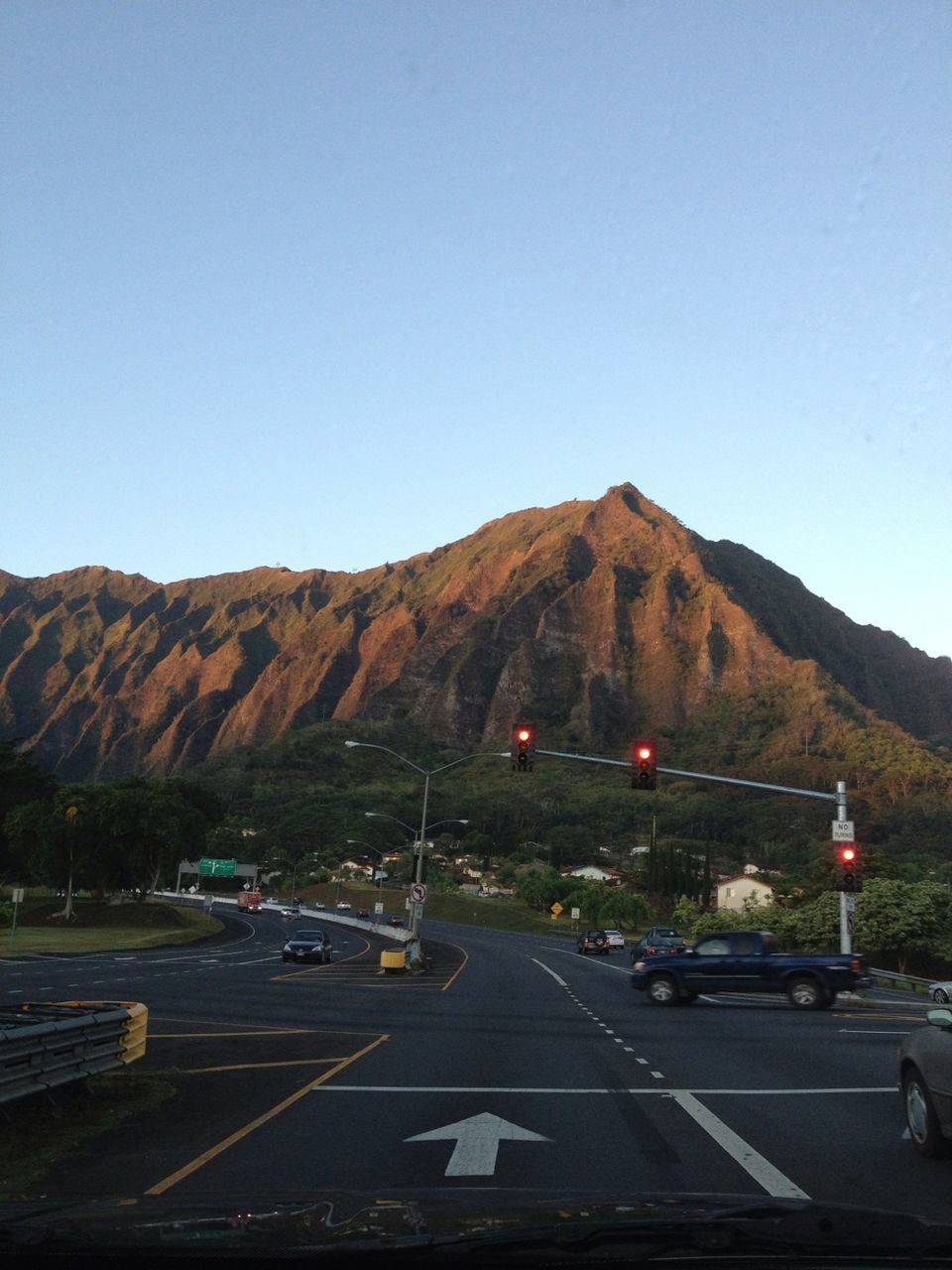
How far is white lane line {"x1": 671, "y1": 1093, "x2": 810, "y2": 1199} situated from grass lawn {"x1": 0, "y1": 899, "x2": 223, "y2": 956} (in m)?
39.0

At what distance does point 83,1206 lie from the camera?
4.95 metres

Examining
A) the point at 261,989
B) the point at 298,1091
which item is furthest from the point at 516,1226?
the point at 261,989

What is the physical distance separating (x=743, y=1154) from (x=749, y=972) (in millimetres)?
19961

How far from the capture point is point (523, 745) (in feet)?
94.6

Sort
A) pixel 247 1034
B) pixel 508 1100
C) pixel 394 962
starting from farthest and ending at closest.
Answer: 1. pixel 394 962
2. pixel 247 1034
3. pixel 508 1100

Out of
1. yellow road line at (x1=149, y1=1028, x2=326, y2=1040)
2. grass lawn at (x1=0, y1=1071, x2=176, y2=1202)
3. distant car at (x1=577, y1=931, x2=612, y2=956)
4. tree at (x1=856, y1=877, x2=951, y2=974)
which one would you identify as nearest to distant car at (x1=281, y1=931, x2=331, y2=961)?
distant car at (x1=577, y1=931, x2=612, y2=956)

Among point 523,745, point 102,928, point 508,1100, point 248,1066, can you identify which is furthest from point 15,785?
point 508,1100

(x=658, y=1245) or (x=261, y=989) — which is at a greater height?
(x=658, y=1245)

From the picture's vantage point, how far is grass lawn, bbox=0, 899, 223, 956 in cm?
5262

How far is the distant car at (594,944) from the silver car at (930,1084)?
5581 centimetres

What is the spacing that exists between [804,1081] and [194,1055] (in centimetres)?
782

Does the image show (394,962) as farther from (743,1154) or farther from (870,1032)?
(743,1154)

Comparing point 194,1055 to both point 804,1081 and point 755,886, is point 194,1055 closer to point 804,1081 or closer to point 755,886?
point 804,1081

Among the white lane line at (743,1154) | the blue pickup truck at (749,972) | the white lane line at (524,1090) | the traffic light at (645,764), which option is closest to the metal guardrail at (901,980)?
the blue pickup truck at (749,972)
